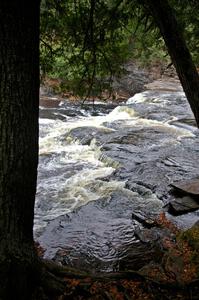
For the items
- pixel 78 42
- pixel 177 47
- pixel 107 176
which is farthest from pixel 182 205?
pixel 177 47

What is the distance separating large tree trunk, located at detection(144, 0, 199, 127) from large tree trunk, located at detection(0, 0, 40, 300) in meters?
2.23

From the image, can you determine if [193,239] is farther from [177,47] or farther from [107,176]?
[107,176]

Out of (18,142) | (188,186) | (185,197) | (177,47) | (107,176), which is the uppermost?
(177,47)

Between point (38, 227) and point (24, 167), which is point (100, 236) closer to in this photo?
point (38, 227)

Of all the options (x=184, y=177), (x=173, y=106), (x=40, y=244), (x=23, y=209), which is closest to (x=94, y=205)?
(x=40, y=244)

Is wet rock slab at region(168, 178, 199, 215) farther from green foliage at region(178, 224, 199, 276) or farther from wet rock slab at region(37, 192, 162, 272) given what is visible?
green foliage at region(178, 224, 199, 276)

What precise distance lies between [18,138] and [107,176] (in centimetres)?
835

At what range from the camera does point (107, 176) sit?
11.4 metres

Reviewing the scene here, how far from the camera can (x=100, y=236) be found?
8.08m

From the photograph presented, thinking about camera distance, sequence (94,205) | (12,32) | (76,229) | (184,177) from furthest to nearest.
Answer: (184,177)
(94,205)
(76,229)
(12,32)

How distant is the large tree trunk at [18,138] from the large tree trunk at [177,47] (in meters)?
2.23

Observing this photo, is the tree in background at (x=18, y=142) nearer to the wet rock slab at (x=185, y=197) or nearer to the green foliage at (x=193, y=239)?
the green foliage at (x=193, y=239)

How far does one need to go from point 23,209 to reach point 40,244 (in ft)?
15.4

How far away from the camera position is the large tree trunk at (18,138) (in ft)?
9.81
